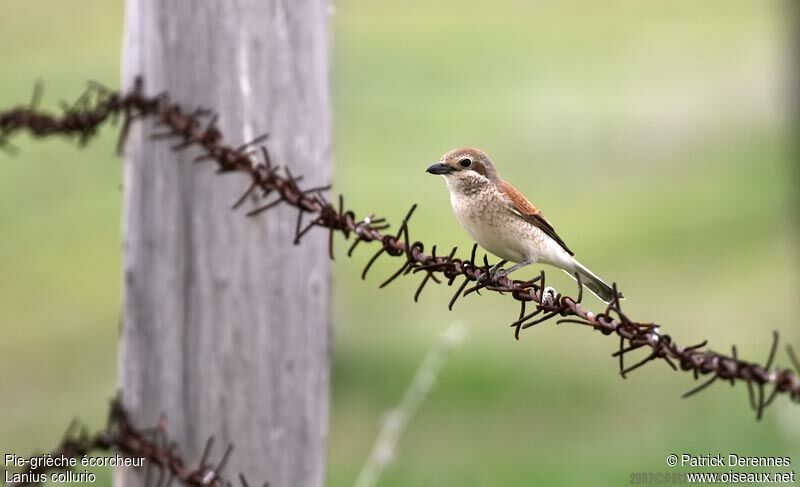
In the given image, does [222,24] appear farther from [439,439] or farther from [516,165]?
[516,165]

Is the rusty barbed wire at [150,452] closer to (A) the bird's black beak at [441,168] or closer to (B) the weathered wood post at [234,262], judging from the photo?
(B) the weathered wood post at [234,262]

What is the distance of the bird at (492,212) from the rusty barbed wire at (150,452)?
56.0 inches

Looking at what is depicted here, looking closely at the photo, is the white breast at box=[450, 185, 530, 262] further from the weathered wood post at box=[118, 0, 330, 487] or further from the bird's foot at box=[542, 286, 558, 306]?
the bird's foot at box=[542, 286, 558, 306]

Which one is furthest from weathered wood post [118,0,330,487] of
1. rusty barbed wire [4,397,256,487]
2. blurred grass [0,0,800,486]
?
blurred grass [0,0,800,486]

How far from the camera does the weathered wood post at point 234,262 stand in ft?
14.9

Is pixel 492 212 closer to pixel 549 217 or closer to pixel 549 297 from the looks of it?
pixel 549 297

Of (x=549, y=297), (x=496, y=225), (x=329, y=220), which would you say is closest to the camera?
(x=549, y=297)

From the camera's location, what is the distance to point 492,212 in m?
5.24

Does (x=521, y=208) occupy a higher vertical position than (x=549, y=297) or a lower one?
higher

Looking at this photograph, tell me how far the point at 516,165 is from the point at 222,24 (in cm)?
1843

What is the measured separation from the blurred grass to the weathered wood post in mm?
4770

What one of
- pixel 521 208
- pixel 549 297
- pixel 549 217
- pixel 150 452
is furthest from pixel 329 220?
pixel 549 217

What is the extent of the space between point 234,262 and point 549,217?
14605 mm

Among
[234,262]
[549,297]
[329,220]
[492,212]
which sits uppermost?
[492,212]
